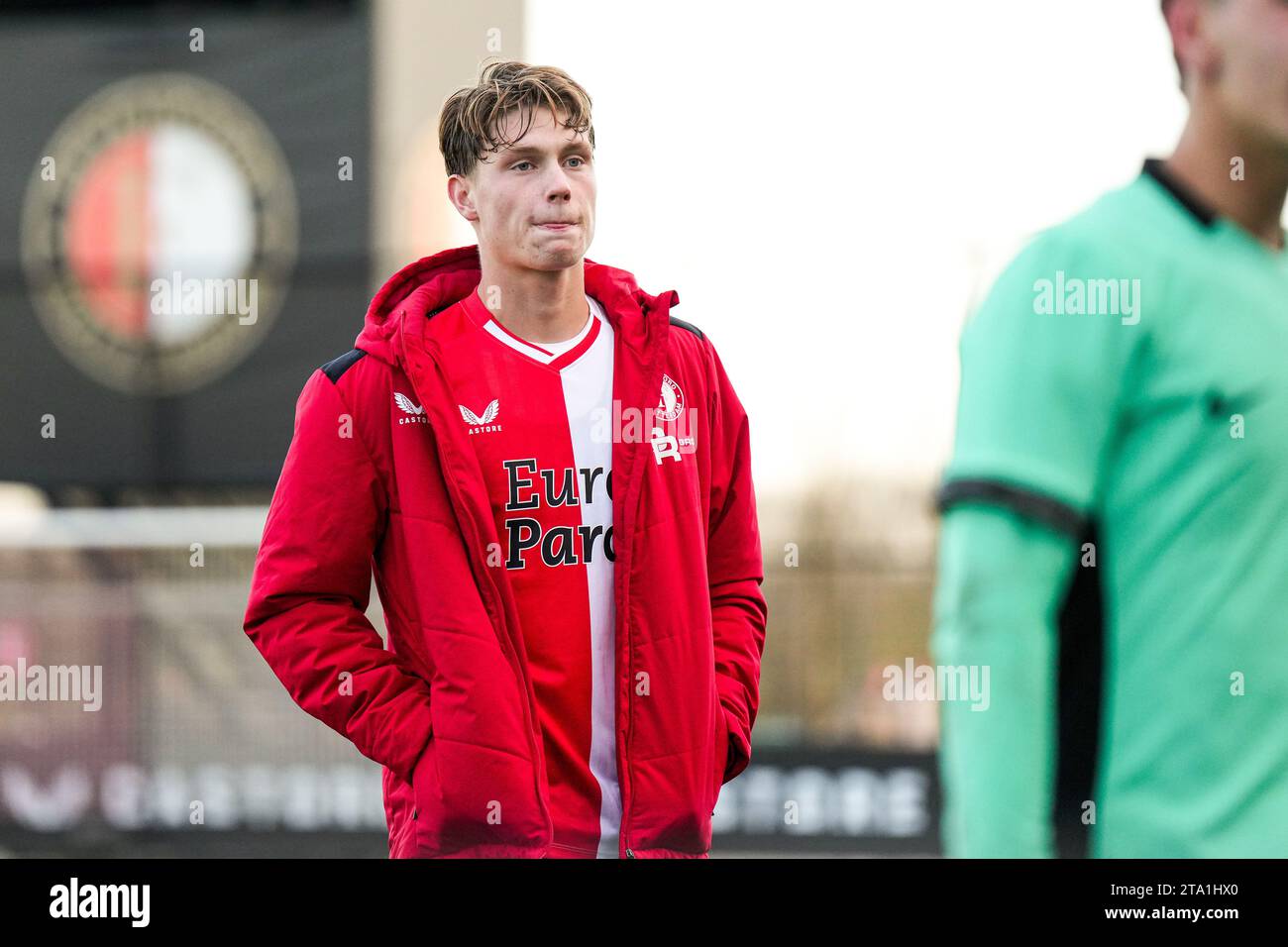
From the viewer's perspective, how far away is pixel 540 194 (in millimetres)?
1884

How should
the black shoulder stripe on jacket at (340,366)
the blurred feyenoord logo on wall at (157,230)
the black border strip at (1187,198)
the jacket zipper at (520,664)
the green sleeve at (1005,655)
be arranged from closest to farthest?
the green sleeve at (1005,655)
the black border strip at (1187,198)
the jacket zipper at (520,664)
the black shoulder stripe on jacket at (340,366)
the blurred feyenoord logo on wall at (157,230)

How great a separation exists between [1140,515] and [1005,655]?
0.75 ft

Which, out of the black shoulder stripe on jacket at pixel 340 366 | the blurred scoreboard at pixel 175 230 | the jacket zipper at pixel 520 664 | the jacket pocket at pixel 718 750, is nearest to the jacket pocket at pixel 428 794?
the jacket zipper at pixel 520 664

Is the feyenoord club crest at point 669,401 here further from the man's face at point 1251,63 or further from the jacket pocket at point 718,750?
the man's face at point 1251,63

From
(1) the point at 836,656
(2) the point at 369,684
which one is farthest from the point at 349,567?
(1) the point at 836,656

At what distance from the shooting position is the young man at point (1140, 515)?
1503mm

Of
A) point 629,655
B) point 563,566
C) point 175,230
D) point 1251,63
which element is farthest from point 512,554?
point 175,230

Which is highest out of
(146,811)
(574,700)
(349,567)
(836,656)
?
(349,567)

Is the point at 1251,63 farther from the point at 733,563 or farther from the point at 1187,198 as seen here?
the point at 733,563
